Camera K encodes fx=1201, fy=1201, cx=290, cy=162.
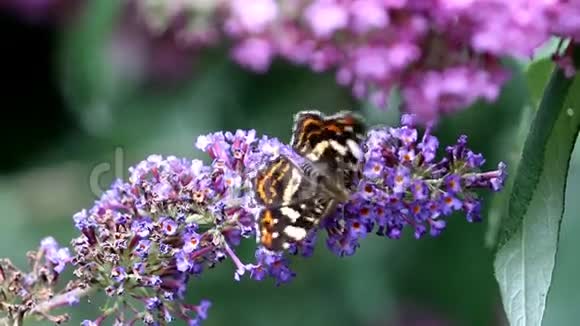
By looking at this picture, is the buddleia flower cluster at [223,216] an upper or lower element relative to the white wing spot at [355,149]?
lower

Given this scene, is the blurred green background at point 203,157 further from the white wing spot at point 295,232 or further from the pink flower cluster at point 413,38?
the white wing spot at point 295,232

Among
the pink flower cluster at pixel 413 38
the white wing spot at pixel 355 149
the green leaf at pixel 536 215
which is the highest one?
the pink flower cluster at pixel 413 38

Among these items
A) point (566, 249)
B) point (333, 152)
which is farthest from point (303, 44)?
point (333, 152)

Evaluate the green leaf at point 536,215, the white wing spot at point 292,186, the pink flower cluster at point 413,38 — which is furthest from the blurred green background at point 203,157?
the white wing spot at point 292,186

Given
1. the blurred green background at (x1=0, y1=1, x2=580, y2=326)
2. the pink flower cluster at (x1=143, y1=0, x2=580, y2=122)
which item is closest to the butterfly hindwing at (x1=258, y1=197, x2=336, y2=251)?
the pink flower cluster at (x1=143, y1=0, x2=580, y2=122)

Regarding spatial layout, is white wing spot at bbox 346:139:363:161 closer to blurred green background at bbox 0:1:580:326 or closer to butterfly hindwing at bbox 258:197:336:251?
butterfly hindwing at bbox 258:197:336:251
